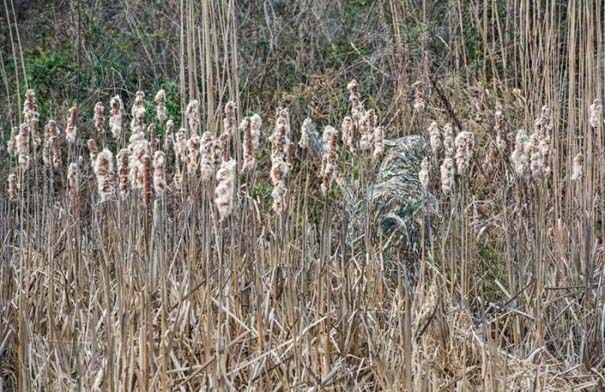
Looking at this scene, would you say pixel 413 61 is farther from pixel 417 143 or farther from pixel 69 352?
pixel 69 352

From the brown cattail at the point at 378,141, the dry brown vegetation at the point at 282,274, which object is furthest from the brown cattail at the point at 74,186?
the brown cattail at the point at 378,141

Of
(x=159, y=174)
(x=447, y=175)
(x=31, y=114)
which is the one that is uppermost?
(x=31, y=114)

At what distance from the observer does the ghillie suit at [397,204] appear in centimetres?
333

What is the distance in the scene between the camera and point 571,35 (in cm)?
315

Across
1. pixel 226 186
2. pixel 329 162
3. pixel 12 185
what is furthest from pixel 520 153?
pixel 12 185

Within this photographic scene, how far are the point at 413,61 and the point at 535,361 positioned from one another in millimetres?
3247

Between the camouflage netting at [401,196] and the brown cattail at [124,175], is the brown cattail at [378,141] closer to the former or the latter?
the camouflage netting at [401,196]

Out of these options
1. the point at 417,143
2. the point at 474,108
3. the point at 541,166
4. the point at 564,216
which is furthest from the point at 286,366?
the point at 474,108

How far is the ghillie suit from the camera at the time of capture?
333cm

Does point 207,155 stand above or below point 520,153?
above

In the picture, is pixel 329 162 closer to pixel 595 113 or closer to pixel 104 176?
pixel 104 176

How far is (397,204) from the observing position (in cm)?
389

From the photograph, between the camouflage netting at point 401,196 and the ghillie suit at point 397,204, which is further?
the camouflage netting at point 401,196

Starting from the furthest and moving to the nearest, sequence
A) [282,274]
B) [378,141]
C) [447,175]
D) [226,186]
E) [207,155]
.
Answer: [378,141], [282,274], [447,175], [207,155], [226,186]
